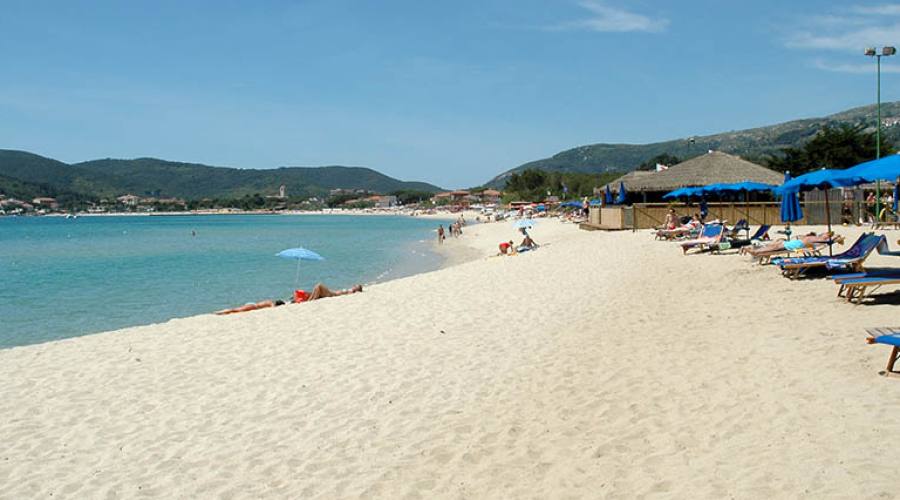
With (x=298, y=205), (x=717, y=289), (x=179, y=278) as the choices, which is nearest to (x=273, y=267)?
(x=179, y=278)

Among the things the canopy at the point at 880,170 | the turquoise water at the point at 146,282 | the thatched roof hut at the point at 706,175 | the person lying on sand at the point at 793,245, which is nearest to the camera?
the canopy at the point at 880,170

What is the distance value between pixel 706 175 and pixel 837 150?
19532mm

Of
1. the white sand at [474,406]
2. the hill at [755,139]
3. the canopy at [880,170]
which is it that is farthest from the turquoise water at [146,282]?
the hill at [755,139]

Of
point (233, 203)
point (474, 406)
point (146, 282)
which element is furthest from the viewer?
point (233, 203)

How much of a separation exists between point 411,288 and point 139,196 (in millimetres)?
188729

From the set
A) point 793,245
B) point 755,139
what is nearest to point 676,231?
point 793,245

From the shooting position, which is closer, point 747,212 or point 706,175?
point 747,212

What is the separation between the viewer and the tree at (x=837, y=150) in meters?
40.5

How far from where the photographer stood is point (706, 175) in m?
26.5

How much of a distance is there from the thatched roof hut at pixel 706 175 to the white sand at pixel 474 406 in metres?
18.0

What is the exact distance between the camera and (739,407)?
16.0ft

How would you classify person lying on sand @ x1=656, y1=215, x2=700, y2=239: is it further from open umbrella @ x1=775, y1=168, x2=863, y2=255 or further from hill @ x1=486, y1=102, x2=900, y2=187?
hill @ x1=486, y1=102, x2=900, y2=187

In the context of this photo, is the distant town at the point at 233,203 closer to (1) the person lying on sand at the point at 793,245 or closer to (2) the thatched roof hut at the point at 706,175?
(2) the thatched roof hut at the point at 706,175

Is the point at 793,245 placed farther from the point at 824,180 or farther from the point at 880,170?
the point at 880,170
